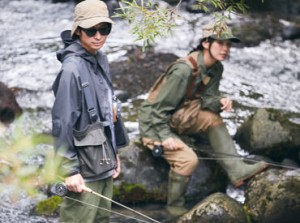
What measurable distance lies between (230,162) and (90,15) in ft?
10.8

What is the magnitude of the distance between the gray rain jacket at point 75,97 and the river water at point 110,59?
13.7 feet

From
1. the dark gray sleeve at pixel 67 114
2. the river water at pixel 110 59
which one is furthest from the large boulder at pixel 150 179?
the dark gray sleeve at pixel 67 114

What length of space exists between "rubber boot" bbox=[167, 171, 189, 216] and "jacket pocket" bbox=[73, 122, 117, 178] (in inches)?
91.5

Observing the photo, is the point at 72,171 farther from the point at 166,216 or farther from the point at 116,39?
the point at 116,39

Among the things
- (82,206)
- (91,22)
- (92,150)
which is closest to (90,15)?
(91,22)

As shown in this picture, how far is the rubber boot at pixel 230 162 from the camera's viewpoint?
7.18 metres

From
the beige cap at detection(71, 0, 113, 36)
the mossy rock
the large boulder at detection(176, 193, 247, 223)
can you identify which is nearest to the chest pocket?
the large boulder at detection(176, 193, 247, 223)

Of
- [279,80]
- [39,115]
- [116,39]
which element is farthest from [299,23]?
[39,115]

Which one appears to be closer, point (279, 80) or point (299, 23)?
point (279, 80)

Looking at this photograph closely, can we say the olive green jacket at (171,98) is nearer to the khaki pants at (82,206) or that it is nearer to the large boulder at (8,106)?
the khaki pants at (82,206)

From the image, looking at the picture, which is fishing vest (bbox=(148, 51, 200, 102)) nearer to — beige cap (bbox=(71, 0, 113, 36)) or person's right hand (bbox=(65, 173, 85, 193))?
beige cap (bbox=(71, 0, 113, 36))

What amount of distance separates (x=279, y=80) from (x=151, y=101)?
215 inches

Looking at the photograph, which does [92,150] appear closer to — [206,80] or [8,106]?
[206,80]

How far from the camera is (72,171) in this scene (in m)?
4.50
